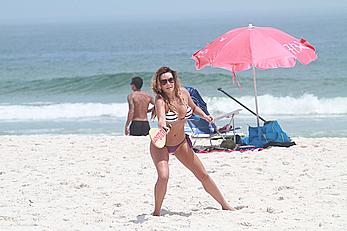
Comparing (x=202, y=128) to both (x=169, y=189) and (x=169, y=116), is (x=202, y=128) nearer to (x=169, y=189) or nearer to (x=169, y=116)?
(x=169, y=189)

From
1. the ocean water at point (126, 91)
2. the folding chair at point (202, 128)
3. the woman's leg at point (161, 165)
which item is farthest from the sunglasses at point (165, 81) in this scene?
the ocean water at point (126, 91)

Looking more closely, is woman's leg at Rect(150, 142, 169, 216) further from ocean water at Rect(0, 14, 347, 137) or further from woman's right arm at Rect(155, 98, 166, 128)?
ocean water at Rect(0, 14, 347, 137)

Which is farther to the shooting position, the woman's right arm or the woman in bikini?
the woman in bikini

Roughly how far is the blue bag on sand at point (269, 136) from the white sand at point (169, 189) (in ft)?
0.77

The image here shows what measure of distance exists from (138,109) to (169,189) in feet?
11.6

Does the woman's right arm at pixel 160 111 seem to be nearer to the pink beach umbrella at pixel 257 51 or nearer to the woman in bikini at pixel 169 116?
the woman in bikini at pixel 169 116

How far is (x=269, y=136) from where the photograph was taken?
32.9 feet

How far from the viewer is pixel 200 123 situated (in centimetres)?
1027

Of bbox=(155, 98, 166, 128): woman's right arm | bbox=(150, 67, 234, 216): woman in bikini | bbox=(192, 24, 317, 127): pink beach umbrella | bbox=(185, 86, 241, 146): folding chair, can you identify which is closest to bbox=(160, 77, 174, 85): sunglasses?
bbox=(150, 67, 234, 216): woman in bikini

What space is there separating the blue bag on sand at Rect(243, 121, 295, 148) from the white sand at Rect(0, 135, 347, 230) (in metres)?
0.24

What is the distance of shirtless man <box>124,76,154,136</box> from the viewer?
10.8 meters

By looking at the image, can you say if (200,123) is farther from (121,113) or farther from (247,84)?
(247,84)

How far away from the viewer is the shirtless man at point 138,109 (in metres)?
10.8

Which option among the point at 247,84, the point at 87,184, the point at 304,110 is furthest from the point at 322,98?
the point at 87,184
